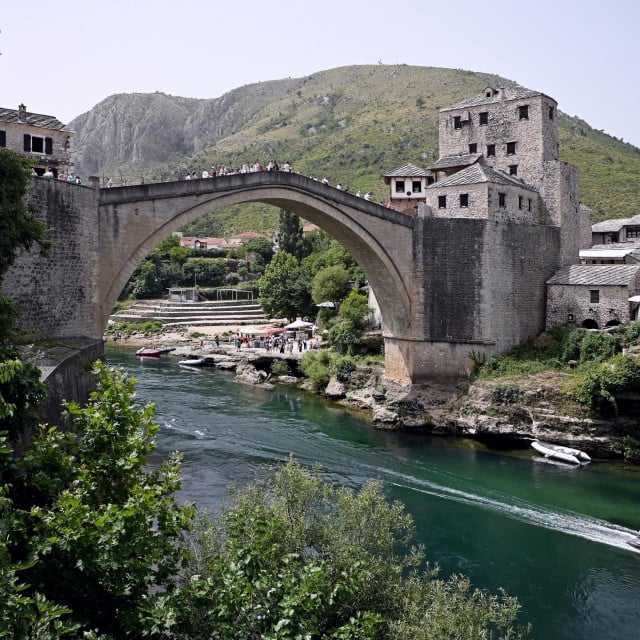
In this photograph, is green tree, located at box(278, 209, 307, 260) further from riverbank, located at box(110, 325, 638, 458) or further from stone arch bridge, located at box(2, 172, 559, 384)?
stone arch bridge, located at box(2, 172, 559, 384)

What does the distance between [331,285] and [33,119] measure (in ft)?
65.3

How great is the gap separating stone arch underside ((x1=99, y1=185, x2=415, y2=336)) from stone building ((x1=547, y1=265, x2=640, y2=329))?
6138mm

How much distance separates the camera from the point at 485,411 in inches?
984

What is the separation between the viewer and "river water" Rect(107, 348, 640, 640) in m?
14.1

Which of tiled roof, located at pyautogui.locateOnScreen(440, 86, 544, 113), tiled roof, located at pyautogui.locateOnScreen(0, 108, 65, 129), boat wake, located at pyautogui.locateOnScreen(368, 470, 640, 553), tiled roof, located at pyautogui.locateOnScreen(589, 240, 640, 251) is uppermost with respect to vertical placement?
tiled roof, located at pyautogui.locateOnScreen(440, 86, 544, 113)

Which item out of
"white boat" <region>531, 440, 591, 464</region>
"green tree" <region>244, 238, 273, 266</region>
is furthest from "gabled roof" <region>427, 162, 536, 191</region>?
"green tree" <region>244, 238, 273, 266</region>

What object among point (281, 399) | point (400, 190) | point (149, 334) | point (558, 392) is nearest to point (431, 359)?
point (558, 392)

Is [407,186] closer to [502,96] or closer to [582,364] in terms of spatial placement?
[502,96]

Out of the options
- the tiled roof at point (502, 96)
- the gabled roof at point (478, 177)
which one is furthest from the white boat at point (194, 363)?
the tiled roof at point (502, 96)

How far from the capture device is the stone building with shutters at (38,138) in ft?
79.5

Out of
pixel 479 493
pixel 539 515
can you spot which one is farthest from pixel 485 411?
pixel 539 515

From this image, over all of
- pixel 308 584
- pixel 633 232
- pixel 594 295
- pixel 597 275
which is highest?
pixel 633 232

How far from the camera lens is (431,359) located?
27.6 metres

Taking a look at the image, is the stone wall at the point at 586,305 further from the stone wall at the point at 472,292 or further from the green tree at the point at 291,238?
the green tree at the point at 291,238
